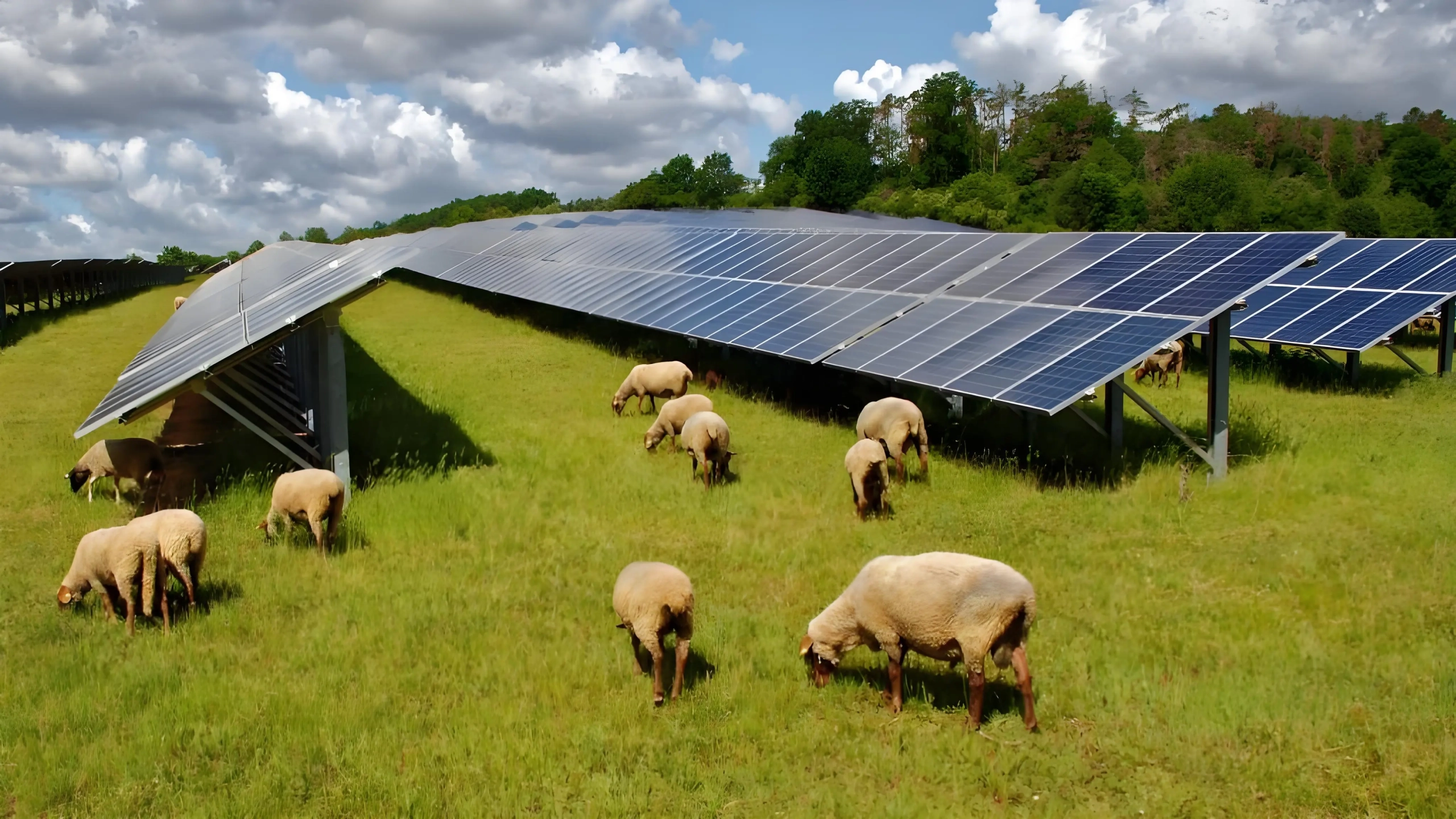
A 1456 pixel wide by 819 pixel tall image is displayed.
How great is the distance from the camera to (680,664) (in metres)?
8.27

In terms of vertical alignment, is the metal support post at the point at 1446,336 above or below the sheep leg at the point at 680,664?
above

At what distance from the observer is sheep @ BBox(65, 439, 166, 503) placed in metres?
Answer: 14.3

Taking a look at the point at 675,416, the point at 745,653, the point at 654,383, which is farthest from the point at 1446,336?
the point at 745,653

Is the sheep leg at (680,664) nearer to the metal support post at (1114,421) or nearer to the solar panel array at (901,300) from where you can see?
the solar panel array at (901,300)

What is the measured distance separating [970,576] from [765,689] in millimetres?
2041

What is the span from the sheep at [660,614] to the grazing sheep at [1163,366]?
17723 millimetres

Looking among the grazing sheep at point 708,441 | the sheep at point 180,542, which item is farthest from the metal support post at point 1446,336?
the sheep at point 180,542

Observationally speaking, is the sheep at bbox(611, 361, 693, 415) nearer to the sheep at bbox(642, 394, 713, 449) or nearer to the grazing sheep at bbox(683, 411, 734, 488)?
the sheep at bbox(642, 394, 713, 449)

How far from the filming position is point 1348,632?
918 centimetres

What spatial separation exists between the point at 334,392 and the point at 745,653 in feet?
25.6

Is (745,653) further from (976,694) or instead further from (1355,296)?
(1355,296)

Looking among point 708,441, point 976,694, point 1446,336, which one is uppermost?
point 1446,336

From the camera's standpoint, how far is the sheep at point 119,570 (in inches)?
385

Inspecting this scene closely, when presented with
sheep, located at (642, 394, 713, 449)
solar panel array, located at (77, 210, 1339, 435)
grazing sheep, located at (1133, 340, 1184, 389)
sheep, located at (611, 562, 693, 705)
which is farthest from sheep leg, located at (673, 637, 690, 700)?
grazing sheep, located at (1133, 340, 1184, 389)
